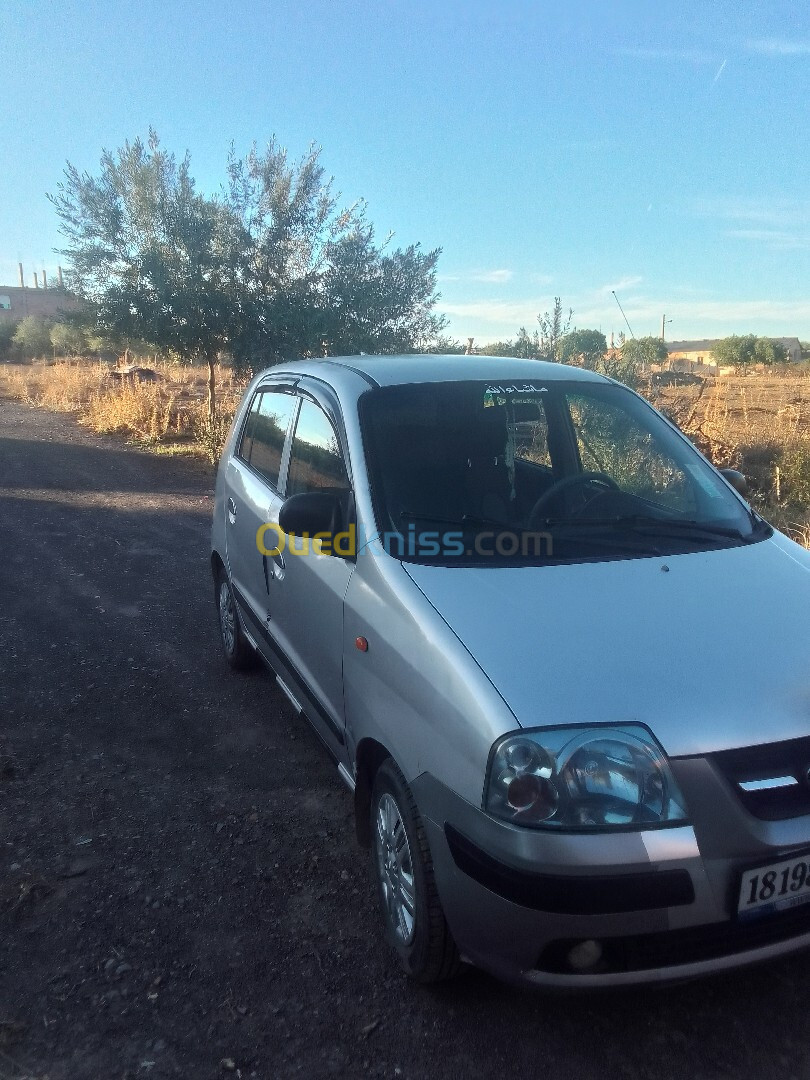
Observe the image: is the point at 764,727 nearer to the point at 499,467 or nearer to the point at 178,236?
the point at 499,467

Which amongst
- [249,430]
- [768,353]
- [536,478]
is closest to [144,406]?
[249,430]

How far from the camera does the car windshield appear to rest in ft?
9.49

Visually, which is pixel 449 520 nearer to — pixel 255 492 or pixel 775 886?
pixel 775 886

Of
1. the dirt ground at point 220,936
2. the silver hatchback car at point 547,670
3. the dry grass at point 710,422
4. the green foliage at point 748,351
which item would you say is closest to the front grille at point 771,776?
the silver hatchback car at point 547,670

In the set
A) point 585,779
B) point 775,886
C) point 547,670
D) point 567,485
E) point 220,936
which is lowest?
point 220,936

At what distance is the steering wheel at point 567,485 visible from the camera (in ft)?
10.1

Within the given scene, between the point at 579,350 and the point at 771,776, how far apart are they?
9192 mm

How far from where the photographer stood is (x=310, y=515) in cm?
292

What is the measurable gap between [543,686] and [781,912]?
2.66 feet

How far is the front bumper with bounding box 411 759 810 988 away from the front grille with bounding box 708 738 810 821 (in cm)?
3

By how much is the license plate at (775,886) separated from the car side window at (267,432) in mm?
2713

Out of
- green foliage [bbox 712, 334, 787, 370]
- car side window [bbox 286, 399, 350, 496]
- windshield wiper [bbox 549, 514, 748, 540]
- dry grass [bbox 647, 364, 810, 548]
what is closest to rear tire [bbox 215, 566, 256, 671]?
car side window [bbox 286, 399, 350, 496]

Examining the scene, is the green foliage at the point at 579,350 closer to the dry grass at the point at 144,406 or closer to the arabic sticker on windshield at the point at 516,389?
the dry grass at the point at 144,406

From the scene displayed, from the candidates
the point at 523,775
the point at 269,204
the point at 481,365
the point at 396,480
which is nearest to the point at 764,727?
the point at 523,775
